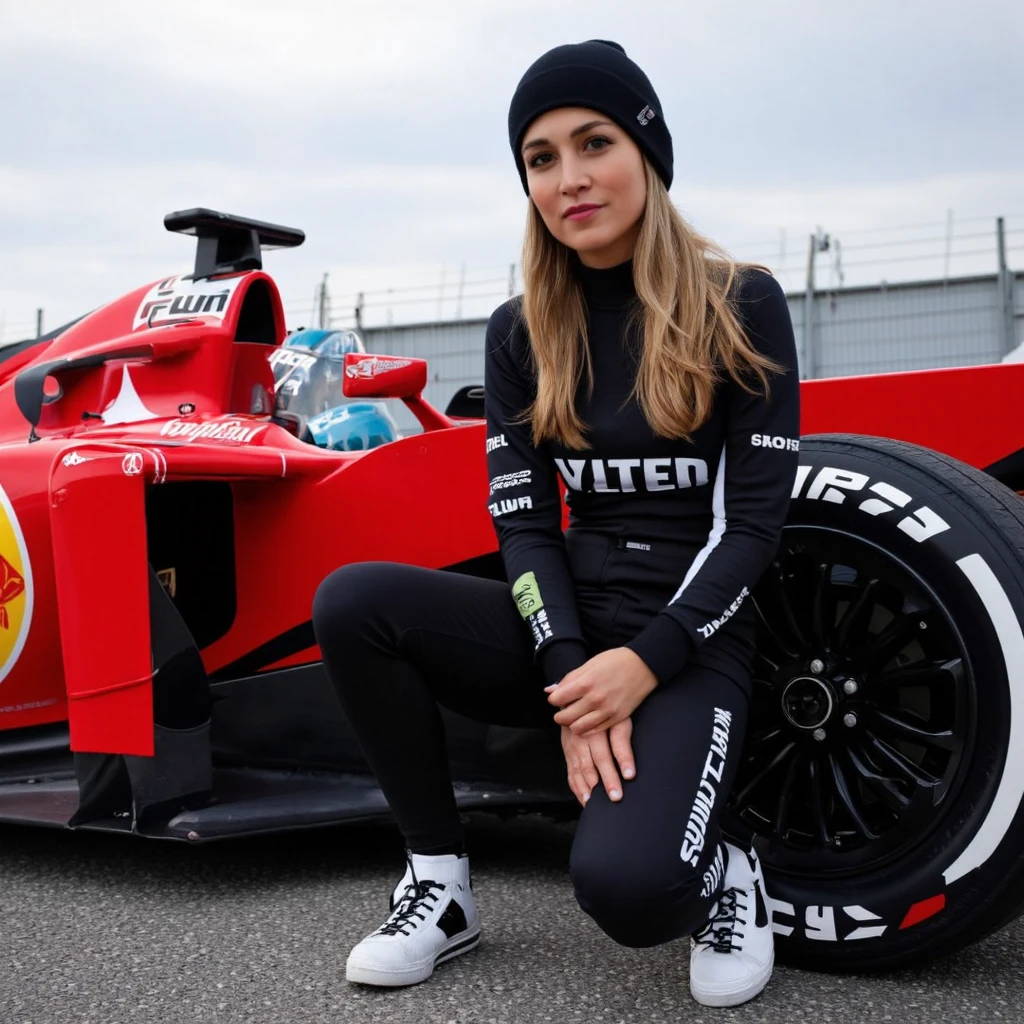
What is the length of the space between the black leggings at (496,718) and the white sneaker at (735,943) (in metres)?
0.05

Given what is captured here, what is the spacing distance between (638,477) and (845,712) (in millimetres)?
439

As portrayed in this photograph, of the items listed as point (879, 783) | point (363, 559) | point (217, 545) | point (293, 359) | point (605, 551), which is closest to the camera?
point (879, 783)

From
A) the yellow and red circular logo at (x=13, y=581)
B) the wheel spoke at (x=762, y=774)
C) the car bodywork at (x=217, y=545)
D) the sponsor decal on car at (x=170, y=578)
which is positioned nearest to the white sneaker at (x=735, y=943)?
the wheel spoke at (x=762, y=774)

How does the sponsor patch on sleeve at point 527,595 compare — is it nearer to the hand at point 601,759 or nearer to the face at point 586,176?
the hand at point 601,759

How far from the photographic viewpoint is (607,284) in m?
1.85

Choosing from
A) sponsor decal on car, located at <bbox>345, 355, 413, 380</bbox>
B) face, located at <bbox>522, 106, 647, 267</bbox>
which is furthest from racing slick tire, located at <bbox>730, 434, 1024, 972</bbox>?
sponsor decal on car, located at <bbox>345, 355, 413, 380</bbox>

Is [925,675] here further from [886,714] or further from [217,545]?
[217,545]

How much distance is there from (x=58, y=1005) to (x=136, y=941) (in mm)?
266

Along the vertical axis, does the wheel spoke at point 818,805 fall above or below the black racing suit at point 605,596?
below

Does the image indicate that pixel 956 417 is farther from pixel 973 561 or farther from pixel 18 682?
pixel 18 682

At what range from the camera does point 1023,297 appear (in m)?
8.80

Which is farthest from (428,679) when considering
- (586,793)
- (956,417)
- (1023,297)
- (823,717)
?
(1023,297)

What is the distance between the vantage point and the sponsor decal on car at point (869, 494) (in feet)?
5.44

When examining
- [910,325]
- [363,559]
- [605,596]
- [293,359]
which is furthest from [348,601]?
[910,325]
